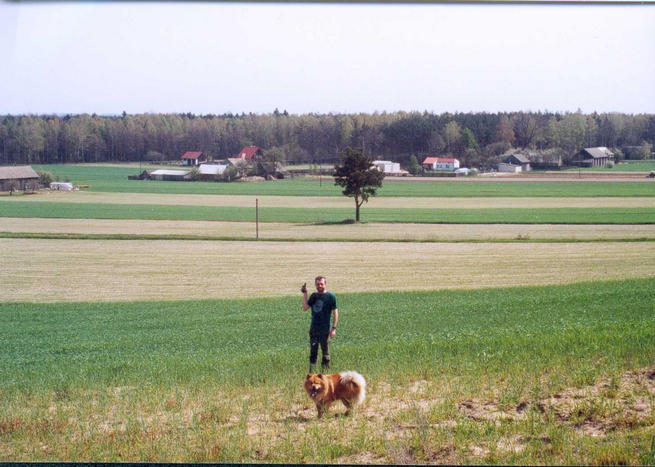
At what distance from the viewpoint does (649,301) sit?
1090cm

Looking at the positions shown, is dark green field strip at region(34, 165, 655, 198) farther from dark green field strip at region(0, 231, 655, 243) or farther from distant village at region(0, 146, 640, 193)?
dark green field strip at region(0, 231, 655, 243)

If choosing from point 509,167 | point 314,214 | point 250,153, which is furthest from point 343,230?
point 250,153

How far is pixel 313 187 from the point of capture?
1329 centimetres

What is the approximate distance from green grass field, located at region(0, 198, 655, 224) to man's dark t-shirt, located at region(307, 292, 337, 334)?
296 inches

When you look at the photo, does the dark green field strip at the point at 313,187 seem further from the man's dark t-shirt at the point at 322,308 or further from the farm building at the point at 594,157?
the man's dark t-shirt at the point at 322,308

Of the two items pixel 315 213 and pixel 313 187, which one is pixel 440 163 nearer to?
pixel 313 187

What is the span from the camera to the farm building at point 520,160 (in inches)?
421

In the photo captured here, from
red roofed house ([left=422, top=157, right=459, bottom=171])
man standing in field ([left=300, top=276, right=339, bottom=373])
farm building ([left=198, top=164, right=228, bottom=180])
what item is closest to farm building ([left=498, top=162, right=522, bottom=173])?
red roofed house ([left=422, top=157, right=459, bottom=171])

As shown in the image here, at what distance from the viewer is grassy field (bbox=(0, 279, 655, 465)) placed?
5371 millimetres

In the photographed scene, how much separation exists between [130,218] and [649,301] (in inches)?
488

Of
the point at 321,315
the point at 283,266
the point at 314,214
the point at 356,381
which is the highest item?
the point at 314,214


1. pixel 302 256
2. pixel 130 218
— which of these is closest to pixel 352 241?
pixel 302 256

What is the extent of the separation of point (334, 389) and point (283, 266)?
10531mm

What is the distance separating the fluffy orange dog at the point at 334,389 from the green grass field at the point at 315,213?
8085 mm
